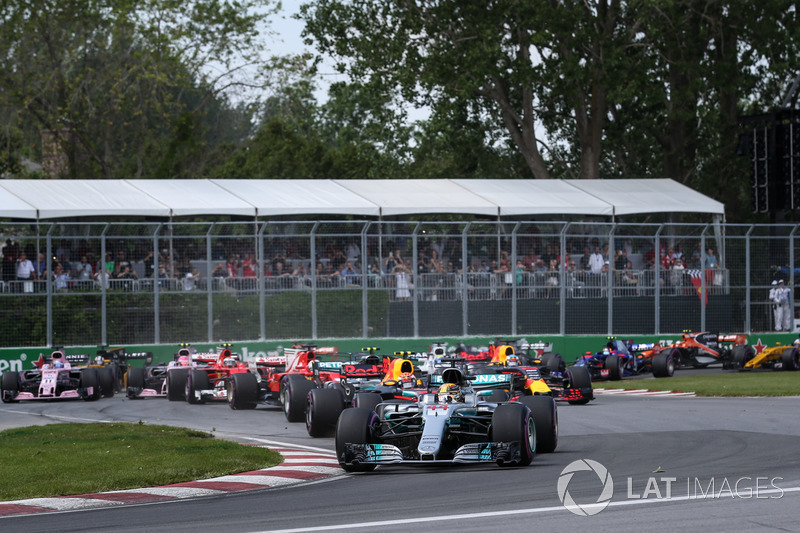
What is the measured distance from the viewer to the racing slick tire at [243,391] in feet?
67.5

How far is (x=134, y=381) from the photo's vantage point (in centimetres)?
2297

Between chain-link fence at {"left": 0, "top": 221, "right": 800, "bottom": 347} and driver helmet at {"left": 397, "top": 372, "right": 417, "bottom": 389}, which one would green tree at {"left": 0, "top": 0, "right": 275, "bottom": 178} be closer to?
chain-link fence at {"left": 0, "top": 221, "right": 800, "bottom": 347}

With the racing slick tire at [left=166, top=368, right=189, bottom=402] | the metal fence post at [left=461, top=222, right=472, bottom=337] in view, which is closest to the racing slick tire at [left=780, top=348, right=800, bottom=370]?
the metal fence post at [left=461, top=222, right=472, bottom=337]

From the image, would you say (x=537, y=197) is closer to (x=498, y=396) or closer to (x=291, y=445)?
(x=498, y=396)

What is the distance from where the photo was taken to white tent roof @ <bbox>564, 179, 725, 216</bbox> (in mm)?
35531

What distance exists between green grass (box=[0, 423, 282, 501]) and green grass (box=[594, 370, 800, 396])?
1082 centimetres

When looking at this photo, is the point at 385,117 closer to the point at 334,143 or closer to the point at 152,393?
the point at 152,393

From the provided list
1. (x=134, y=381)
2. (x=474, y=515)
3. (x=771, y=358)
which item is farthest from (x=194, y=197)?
(x=474, y=515)

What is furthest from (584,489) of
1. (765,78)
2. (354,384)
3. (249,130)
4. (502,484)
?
(249,130)

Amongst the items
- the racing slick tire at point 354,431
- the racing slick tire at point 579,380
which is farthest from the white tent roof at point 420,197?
the racing slick tire at point 354,431

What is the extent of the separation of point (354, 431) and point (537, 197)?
2361cm

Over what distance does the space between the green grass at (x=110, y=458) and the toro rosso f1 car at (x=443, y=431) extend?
126 cm

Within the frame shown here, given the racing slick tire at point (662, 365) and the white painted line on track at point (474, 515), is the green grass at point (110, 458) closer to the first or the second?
the white painted line on track at point (474, 515)

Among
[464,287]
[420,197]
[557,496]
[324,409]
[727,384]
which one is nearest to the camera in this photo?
[557,496]
